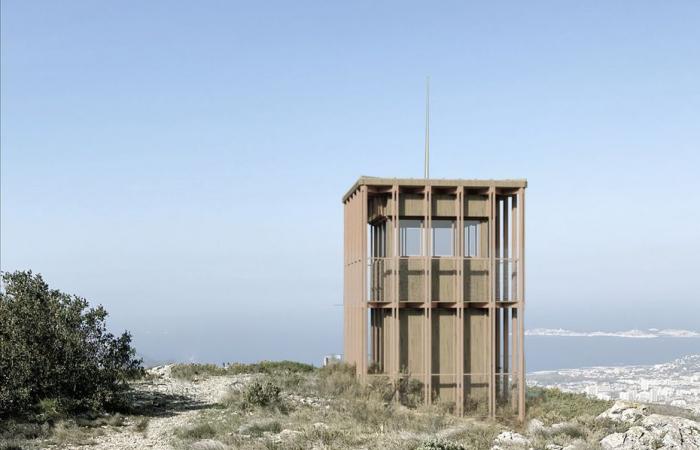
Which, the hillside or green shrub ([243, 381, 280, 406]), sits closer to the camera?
the hillside

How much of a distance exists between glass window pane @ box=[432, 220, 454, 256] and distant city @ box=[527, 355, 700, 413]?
7983mm

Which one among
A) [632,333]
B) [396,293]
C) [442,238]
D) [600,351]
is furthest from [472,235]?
[632,333]

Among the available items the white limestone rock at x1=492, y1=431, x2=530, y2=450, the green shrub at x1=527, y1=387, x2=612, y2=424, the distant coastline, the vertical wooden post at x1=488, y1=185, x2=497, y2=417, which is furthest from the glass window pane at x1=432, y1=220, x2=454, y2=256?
the distant coastline

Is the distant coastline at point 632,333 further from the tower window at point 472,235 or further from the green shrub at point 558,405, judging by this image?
the tower window at point 472,235

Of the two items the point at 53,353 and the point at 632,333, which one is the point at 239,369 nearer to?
the point at 53,353

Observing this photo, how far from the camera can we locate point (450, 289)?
20.5 meters

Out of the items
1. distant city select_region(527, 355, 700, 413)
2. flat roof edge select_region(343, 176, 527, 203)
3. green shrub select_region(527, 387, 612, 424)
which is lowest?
distant city select_region(527, 355, 700, 413)

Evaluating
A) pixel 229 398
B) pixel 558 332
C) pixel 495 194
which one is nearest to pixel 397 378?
pixel 229 398

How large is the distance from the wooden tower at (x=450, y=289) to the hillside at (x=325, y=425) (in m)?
0.93

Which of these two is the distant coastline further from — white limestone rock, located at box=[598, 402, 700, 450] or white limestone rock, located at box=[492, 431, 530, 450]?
white limestone rock, located at box=[492, 431, 530, 450]

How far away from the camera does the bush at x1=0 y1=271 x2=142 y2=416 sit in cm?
1744

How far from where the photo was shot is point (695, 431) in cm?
1677

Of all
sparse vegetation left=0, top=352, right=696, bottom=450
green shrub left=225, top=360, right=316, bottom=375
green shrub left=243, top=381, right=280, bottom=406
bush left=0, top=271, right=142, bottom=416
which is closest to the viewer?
sparse vegetation left=0, top=352, right=696, bottom=450

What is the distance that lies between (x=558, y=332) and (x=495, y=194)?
467 feet
